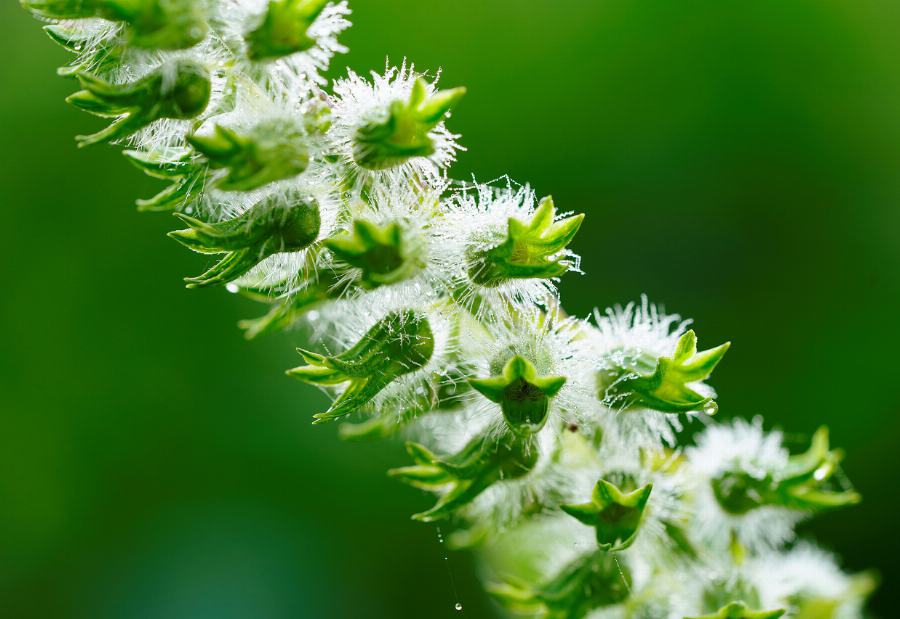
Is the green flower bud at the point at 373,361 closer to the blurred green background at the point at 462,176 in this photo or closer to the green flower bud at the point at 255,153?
the green flower bud at the point at 255,153

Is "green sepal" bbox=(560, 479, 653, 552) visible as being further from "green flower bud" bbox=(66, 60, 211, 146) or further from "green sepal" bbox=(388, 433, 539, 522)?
"green flower bud" bbox=(66, 60, 211, 146)

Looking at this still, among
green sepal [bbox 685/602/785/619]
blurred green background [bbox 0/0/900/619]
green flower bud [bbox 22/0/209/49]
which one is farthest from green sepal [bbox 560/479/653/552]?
blurred green background [bbox 0/0/900/619]

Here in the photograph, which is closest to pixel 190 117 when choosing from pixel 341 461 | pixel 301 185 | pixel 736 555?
pixel 301 185

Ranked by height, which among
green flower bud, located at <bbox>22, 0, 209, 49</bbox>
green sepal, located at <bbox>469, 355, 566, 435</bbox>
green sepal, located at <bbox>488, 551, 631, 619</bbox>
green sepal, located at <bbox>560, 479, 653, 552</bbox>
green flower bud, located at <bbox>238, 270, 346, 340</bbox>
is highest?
green flower bud, located at <bbox>22, 0, 209, 49</bbox>

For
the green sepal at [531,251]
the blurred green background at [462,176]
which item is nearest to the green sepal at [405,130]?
the green sepal at [531,251]

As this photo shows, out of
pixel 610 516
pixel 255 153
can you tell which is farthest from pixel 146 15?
pixel 610 516
